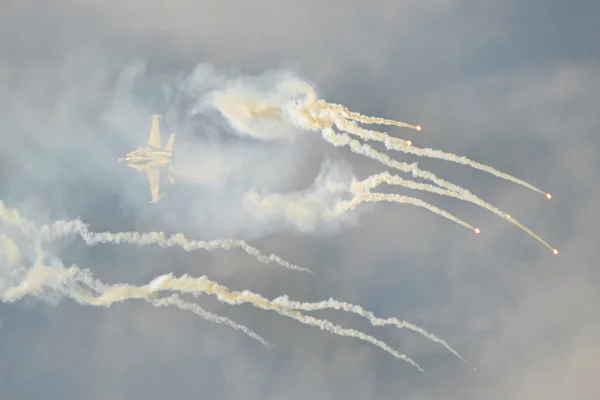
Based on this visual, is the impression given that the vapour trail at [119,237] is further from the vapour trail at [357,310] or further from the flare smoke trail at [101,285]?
the vapour trail at [357,310]

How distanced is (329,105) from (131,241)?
18.2 ft

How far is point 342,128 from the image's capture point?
13594mm

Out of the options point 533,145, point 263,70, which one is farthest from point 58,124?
point 533,145

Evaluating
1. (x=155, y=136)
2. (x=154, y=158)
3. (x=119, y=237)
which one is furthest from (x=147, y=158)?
(x=119, y=237)

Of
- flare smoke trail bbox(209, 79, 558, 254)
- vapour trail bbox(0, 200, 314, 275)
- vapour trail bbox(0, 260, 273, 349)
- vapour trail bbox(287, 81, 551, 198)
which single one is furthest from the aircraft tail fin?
vapour trail bbox(0, 260, 273, 349)

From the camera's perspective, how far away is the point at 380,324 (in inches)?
552

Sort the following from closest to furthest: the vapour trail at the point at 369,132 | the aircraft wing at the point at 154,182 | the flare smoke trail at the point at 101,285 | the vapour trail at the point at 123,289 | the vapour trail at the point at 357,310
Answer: the flare smoke trail at the point at 101,285 → the vapour trail at the point at 123,289 → the aircraft wing at the point at 154,182 → the vapour trail at the point at 369,132 → the vapour trail at the point at 357,310

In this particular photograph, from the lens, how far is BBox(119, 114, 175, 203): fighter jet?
42.8 ft

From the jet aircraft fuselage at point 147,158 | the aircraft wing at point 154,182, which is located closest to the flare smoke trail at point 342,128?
the jet aircraft fuselage at point 147,158

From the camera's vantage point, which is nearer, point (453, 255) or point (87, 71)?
point (87, 71)

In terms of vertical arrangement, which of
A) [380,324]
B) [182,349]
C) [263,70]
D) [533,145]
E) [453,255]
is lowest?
[182,349]

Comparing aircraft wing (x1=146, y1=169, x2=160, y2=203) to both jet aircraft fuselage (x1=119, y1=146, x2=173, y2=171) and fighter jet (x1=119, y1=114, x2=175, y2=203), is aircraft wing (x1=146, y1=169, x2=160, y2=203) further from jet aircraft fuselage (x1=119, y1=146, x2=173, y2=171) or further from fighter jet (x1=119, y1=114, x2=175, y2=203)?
jet aircraft fuselage (x1=119, y1=146, x2=173, y2=171)

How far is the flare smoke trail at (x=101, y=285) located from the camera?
1279cm

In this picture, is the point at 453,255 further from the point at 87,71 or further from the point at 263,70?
the point at 87,71
